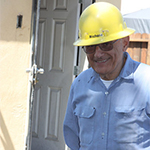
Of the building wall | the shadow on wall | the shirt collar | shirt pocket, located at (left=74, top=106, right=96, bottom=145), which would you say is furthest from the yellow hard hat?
the shadow on wall

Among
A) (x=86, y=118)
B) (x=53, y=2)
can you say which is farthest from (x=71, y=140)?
(x=53, y=2)

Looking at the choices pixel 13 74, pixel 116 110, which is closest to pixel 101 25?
pixel 116 110

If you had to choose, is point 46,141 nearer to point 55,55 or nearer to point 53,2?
point 55,55

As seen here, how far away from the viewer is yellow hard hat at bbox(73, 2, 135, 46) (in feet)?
6.04

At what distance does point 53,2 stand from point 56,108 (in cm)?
166

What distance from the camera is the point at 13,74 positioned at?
13.1 ft

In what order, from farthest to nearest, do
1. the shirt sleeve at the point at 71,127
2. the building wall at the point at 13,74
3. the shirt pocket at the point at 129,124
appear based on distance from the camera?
the building wall at the point at 13,74, the shirt sleeve at the point at 71,127, the shirt pocket at the point at 129,124

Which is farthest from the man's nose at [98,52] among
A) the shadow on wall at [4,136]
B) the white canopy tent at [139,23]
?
the white canopy tent at [139,23]

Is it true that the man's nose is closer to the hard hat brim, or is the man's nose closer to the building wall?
the hard hat brim

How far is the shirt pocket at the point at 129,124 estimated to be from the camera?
1.76 meters

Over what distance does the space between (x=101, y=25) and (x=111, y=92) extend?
41 cm

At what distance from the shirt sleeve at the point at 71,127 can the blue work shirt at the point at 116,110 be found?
43 mm

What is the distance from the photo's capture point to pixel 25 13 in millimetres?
3926

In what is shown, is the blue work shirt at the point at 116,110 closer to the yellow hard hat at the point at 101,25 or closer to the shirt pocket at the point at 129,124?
the shirt pocket at the point at 129,124
